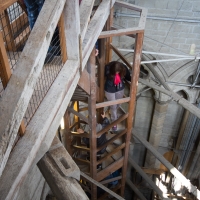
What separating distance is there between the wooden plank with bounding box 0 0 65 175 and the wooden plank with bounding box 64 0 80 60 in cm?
23

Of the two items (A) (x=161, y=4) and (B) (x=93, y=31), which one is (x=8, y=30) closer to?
(B) (x=93, y=31)

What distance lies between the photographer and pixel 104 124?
4.96 metres

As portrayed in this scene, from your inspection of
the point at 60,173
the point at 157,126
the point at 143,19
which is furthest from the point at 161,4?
the point at 60,173

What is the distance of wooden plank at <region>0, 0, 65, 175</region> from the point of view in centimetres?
128

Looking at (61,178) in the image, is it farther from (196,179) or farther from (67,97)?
(196,179)

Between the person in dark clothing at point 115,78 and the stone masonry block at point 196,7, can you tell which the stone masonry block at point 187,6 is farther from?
the person in dark clothing at point 115,78

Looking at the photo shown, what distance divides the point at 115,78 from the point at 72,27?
2.08 meters

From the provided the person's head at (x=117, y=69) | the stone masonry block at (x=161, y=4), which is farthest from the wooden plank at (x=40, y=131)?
the stone masonry block at (x=161, y=4)

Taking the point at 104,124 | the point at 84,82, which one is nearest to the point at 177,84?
the point at 104,124

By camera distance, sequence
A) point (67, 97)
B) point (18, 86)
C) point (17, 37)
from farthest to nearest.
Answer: point (17, 37)
point (67, 97)
point (18, 86)

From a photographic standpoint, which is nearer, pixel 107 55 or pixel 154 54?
pixel 107 55

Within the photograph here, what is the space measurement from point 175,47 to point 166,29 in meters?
0.51

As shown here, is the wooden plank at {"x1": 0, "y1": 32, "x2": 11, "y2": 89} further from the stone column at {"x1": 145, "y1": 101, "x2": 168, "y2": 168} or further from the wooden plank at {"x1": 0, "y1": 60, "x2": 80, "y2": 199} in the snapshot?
the stone column at {"x1": 145, "y1": 101, "x2": 168, "y2": 168}

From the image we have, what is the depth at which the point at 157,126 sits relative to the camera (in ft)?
25.1
